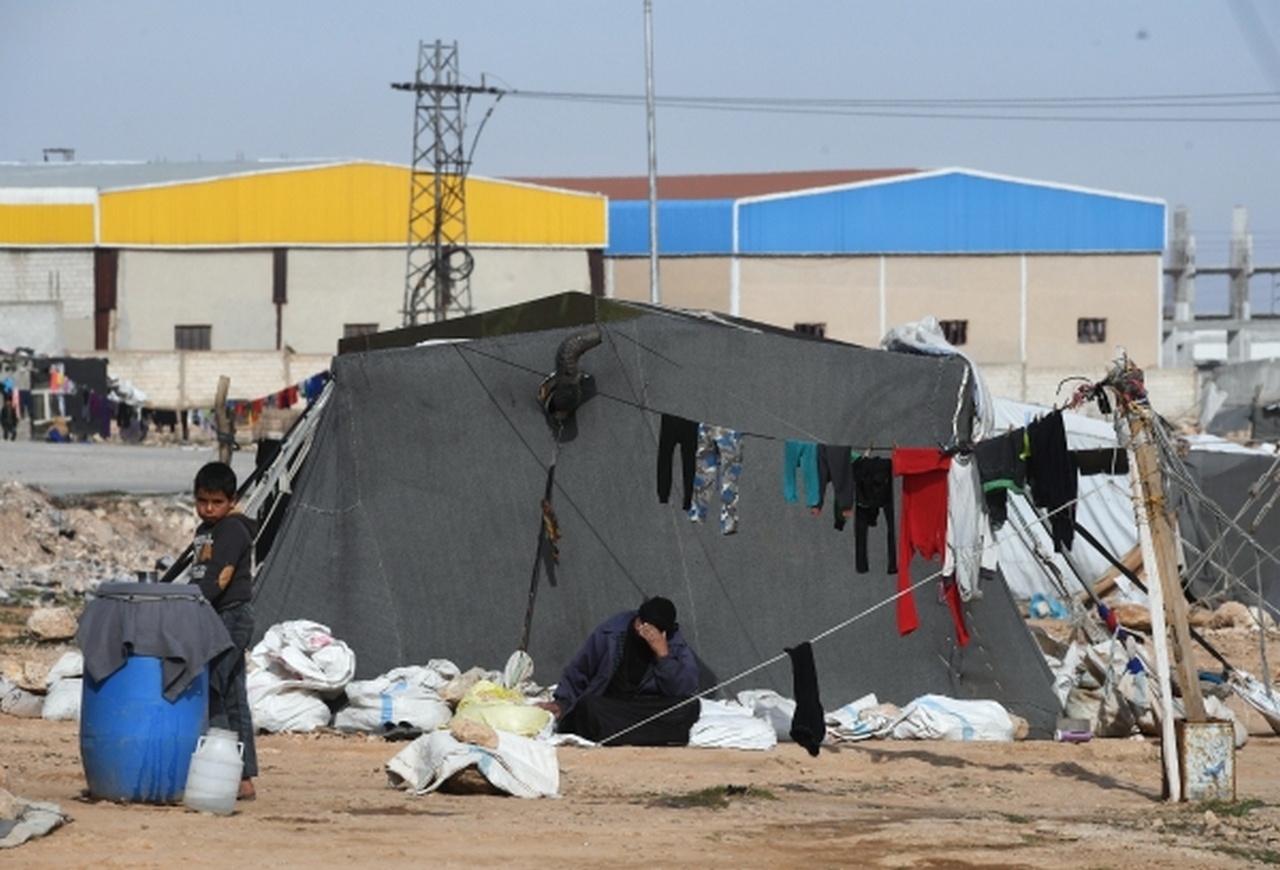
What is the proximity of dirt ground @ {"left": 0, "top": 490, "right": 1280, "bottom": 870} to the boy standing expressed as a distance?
343mm

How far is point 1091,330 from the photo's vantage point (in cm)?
4747

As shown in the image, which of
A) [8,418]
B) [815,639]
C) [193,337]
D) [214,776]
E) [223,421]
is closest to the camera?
[214,776]

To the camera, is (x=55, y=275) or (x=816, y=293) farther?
(x=816, y=293)

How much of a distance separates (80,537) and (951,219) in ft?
102

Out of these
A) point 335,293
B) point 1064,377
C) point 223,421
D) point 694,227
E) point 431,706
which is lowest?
point 431,706

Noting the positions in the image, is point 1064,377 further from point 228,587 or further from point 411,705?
point 228,587

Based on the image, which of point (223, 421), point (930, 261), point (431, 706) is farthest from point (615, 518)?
point (930, 261)

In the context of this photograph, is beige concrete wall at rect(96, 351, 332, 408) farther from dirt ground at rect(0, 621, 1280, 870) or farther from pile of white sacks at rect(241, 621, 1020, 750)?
dirt ground at rect(0, 621, 1280, 870)

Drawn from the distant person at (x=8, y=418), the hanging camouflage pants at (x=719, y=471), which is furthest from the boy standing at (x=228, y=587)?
the distant person at (x=8, y=418)

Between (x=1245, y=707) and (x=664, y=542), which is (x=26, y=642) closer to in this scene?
(x=664, y=542)

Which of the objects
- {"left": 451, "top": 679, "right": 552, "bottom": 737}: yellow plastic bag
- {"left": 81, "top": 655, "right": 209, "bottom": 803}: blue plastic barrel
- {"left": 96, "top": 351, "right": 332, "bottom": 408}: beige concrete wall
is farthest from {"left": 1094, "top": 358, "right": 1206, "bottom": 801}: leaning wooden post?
{"left": 96, "top": 351, "right": 332, "bottom": 408}: beige concrete wall

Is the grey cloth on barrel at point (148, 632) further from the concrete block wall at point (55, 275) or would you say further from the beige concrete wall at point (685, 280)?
the beige concrete wall at point (685, 280)

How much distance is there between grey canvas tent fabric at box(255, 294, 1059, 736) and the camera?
433 inches

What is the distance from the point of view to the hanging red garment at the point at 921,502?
1014cm
